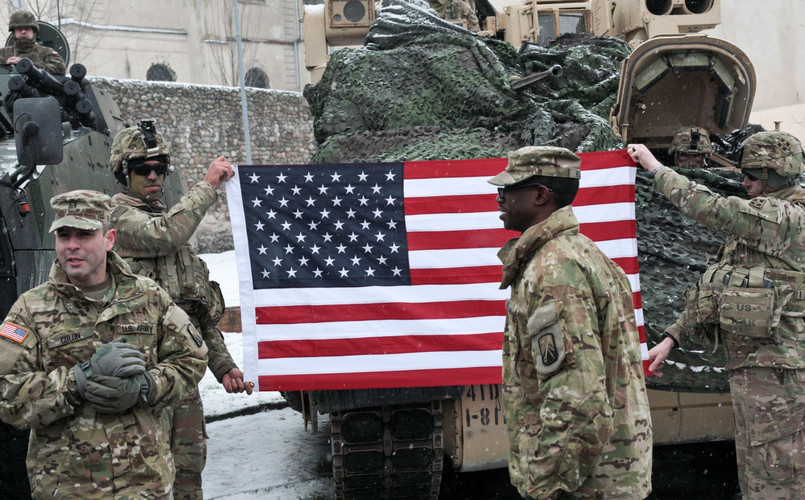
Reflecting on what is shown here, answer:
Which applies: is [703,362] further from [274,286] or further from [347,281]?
[274,286]

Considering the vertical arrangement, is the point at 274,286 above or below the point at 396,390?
above

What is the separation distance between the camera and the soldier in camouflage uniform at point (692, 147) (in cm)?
545

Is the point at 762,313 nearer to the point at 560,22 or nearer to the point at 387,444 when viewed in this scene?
the point at 387,444

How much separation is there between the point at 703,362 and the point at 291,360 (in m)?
1.93

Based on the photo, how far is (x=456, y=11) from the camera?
755 centimetres

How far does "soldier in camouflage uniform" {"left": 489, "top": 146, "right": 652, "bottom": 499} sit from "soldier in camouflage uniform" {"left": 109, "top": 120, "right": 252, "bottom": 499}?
1727 millimetres

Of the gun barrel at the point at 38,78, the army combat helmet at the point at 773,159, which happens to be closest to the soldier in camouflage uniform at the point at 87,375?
the gun barrel at the point at 38,78

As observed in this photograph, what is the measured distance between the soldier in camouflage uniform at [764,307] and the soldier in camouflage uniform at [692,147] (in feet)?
5.22

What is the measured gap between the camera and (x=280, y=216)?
14.6 ft

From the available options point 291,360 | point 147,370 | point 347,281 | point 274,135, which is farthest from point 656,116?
point 274,135

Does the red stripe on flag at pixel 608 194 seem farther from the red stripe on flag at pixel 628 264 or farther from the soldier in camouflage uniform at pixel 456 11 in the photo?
the soldier in camouflage uniform at pixel 456 11

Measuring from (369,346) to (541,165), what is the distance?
1938 mm

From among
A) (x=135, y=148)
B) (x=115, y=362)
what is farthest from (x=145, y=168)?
(x=115, y=362)

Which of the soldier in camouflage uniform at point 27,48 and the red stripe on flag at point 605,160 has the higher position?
the soldier in camouflage uniform at point 27,48
